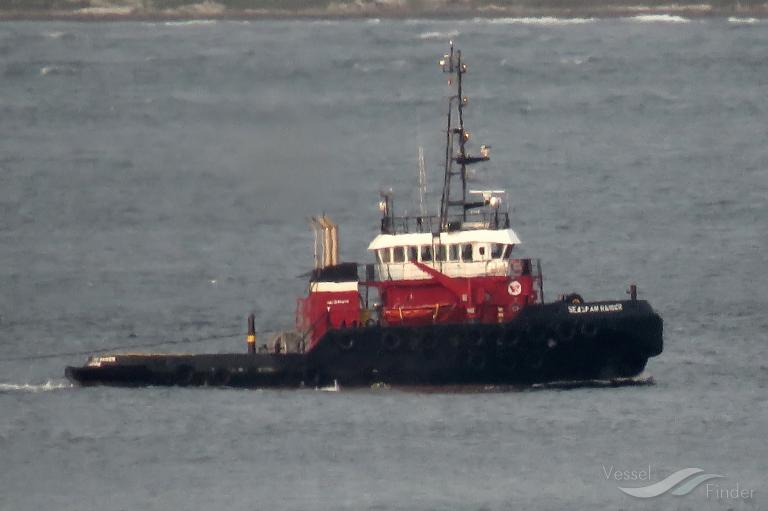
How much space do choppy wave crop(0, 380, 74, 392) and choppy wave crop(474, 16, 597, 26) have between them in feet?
385

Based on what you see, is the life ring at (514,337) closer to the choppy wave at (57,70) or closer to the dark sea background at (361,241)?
the dark sea background at (361,241)

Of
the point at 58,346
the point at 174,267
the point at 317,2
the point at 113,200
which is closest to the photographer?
the point at 58,346

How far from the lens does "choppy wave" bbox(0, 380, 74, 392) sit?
6545cm

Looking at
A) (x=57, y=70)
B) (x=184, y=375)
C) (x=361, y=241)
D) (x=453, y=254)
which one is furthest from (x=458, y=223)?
(x=57, y=70)

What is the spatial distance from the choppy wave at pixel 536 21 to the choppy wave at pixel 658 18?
120 inches

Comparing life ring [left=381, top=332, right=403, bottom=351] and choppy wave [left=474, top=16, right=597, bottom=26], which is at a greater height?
life ring [left=381, top=332, right=403, bottom=351]

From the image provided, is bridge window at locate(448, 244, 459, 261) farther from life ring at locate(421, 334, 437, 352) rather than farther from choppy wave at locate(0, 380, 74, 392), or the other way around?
choppy wave at locate(0, 380, 74, 392)

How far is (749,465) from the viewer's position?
54781 mm

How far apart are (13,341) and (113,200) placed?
2795 centimetres

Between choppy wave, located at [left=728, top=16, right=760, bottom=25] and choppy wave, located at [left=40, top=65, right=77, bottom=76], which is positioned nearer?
choppy wave, located at [left=40, top=65, right=77, bottom=76]

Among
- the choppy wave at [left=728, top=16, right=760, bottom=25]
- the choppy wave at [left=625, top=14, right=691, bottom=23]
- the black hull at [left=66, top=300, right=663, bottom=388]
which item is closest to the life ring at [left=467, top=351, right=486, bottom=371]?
the black hull at [left=66, top=300, right=663, bottom=388]

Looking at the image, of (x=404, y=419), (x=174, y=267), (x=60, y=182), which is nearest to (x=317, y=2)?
(x=60, y=182)

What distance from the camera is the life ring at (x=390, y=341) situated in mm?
63781

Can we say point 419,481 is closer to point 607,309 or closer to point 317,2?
point 607,309
